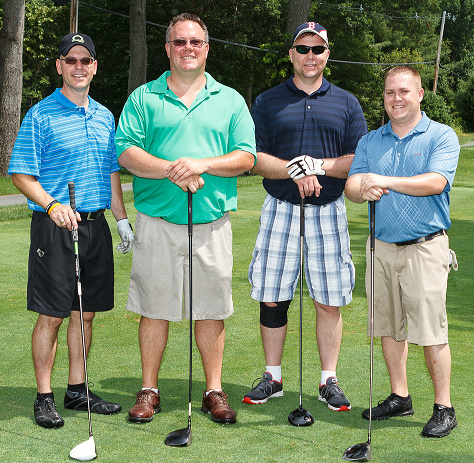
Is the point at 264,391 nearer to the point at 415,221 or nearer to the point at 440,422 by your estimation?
the point at 440,422

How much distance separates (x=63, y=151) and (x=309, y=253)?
1.61 meters

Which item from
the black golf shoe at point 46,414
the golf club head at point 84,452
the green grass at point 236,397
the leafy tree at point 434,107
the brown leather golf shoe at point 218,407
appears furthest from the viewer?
the leafy tree at point 434,107

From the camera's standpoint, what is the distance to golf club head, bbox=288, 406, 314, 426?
3.70 meters

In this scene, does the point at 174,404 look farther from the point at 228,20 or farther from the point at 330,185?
the point at 228,20

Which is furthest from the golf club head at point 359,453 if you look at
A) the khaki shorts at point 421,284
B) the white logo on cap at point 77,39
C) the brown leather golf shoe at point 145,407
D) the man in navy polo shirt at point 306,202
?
the white logo on cap at point 77,39

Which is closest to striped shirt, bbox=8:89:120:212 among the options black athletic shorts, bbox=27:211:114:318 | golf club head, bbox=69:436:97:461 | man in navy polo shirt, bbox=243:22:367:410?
black athletic shorts, bbox=27:211:114:318

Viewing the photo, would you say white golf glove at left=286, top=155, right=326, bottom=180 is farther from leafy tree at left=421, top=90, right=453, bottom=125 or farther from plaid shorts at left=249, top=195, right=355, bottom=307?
leafy tree at left=421, top=90, right=453, bottom=125

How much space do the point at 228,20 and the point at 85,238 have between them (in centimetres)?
2624

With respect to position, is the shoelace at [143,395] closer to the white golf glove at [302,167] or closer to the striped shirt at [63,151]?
the striped shirt at [63,151]

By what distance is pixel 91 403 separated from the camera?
393cm

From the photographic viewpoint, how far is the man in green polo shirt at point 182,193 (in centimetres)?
383

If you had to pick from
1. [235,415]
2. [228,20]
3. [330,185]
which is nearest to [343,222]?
[330,185]

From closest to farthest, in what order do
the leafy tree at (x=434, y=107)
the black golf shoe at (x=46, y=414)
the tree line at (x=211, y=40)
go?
the black golf shoe at (x=46, y=414)
the tree line at (x=211, y=40)
the leafy tree at (x=434, y=107)

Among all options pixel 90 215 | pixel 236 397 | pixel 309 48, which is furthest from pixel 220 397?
pixel 309 48
